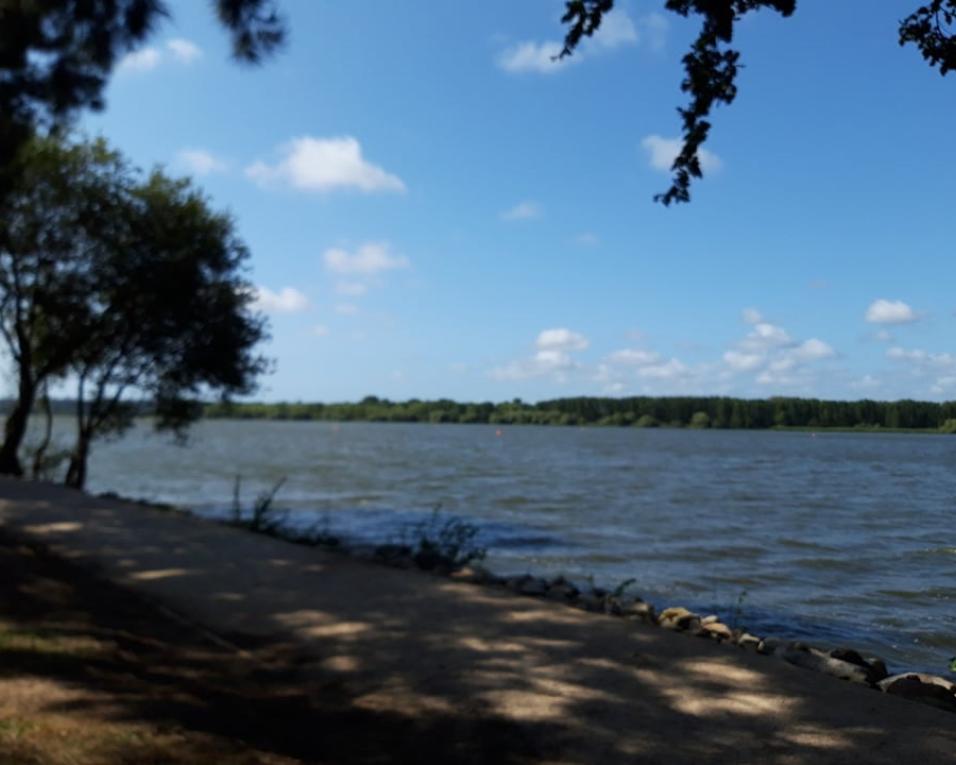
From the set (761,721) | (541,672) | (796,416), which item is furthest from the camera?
(796,416)

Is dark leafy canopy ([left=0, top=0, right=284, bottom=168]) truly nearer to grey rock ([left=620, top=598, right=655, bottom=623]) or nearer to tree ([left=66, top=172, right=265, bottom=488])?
grey rock ([left=620, top=598, right=655, bottom=623])

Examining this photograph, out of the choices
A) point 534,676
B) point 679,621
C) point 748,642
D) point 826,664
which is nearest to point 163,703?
point 534,676

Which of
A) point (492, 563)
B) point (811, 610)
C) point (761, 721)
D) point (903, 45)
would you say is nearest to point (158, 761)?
point (761, 721)

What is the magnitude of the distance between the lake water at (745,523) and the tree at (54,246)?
4834mm

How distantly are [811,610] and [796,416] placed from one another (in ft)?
8.85

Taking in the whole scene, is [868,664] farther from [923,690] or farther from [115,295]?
[115,295]

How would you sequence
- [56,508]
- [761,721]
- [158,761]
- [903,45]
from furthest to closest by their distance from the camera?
[56,508], [903,45], [761,721], [158,761]

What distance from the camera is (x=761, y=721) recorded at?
496cm

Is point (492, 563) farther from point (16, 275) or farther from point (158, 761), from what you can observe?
point (16, 275)

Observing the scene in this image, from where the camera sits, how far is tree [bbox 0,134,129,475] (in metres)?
20.1

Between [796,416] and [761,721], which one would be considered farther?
[796,416]

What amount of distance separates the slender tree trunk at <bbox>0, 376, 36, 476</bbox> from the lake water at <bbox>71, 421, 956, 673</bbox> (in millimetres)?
4446

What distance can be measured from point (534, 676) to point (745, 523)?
13238 mm

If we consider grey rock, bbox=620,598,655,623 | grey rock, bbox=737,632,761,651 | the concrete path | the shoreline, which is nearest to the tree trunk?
the shoreline
